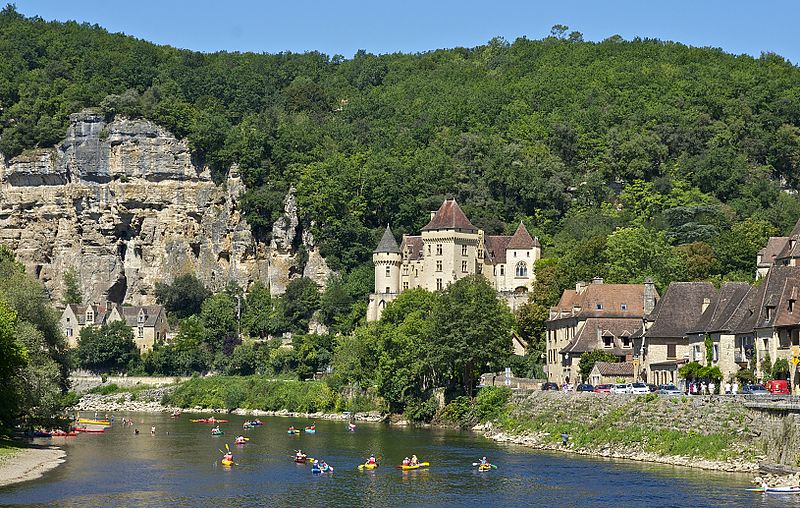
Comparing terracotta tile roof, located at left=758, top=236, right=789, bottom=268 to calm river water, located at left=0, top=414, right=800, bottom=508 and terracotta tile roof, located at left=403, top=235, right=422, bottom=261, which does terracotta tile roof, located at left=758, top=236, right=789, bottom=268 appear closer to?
calm river water, located at left=0, top=414, right=800, bottom=508

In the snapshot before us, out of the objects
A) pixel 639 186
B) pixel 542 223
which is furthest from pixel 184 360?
pixel 639 186

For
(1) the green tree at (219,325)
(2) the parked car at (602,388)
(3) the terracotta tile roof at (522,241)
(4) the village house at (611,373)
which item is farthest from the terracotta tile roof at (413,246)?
(2) the parked car at (602,388)

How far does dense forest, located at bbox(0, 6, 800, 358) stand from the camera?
144m

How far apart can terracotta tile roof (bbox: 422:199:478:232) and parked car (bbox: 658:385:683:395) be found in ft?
183

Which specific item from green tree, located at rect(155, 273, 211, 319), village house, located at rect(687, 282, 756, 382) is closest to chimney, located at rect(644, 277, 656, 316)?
village house, located at rect(687, 282, 756, 382)

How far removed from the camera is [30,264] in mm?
159875

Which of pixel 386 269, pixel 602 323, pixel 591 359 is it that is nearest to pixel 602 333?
pixel 602 323

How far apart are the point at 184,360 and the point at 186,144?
3563cm

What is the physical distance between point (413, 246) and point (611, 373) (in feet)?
167

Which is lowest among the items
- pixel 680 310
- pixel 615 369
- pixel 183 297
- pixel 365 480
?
pixel 365 480

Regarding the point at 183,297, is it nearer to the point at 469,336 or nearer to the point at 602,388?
the point at 469,336

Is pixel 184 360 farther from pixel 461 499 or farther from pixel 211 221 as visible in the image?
pixel 461 499

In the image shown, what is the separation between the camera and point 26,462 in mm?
68000

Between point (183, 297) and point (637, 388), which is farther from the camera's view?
point (183, 297)
